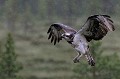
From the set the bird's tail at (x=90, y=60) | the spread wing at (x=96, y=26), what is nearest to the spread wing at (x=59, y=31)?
the spread wing at (x=96, y=26)

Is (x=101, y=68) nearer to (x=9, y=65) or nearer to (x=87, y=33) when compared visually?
(x=9, y=65)

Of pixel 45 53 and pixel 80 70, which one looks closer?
pixel 80 70

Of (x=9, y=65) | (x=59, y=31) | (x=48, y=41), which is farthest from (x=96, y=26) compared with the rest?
(x=48, y=41)

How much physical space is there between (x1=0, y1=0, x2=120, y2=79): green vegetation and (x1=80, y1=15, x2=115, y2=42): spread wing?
94.1 feet

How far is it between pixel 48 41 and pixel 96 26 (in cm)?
9745

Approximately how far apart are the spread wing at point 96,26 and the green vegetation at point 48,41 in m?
28.7

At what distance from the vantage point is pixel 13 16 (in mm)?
139000

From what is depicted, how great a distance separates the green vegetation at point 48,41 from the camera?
1931 inches

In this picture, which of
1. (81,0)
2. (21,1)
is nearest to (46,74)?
(81,0)

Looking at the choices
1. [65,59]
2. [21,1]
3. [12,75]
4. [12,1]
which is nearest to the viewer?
[12,75]

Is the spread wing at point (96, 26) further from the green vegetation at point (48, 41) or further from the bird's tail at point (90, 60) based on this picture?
the green vegetation at point (48, 41)

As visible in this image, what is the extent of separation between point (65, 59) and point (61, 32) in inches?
2877

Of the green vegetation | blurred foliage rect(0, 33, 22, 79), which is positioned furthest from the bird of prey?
blurred foliage rect(0, 33, 22, 79)

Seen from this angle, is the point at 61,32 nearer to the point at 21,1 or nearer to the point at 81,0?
the point at 81,0
